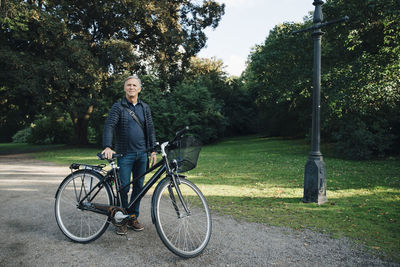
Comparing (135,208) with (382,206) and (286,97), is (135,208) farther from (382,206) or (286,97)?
(286,97)

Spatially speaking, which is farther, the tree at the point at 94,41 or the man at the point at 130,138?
the tree at the point at 94,41

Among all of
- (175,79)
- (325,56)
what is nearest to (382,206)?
(325,56)

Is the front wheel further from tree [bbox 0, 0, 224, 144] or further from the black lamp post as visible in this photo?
tree [bbox 0, 0, 224, 144]

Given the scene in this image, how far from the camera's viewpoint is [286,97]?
1647 cm

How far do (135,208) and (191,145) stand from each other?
144 cm

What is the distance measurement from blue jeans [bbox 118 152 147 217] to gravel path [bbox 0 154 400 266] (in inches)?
19.2

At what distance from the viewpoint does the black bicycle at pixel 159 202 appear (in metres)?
3.38

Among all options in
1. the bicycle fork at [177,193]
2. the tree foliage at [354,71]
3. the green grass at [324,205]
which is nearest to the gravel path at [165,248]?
the green grass at [324,205]

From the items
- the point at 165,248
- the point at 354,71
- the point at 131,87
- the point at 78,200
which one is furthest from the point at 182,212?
the point at 354,71

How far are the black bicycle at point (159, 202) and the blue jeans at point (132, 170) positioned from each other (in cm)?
17

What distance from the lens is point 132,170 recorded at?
13.8 feet

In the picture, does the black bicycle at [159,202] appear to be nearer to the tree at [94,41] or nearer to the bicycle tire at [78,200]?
the bicycle tire at [78,200]

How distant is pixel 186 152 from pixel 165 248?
1249 mm

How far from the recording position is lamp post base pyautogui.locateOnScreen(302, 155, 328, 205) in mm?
5594
